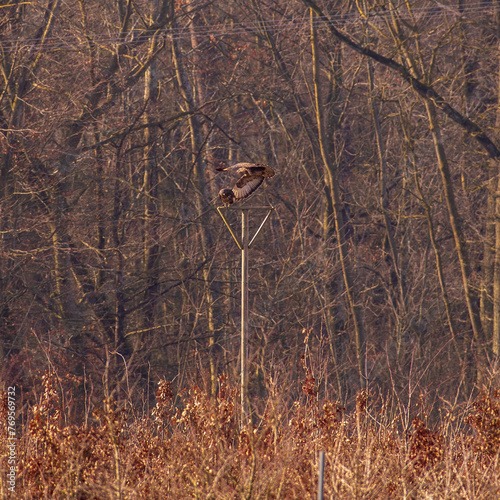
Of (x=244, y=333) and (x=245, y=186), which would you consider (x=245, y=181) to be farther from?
(x=244, y=333)

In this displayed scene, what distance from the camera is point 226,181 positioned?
14.8 meters

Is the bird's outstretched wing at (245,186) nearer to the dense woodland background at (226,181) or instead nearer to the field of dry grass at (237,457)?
the field of dry grass at (237,457)

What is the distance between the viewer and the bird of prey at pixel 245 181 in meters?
5.76

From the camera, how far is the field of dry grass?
411 centimetres

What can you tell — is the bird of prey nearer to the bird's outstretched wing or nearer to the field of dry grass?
the bird's outstretched wing

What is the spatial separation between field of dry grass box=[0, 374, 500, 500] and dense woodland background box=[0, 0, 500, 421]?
18.4ft

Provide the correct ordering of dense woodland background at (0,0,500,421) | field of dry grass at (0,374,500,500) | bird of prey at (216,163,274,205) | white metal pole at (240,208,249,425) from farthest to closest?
1. dense woodland background at (0,0,500,421)
2. bird of prey at (216,163,274,205)
3. white metal pole at (240,208,249,425)
4. field of dry grass at (0,374,500,500)

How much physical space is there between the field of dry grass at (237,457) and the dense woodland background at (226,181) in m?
5.60

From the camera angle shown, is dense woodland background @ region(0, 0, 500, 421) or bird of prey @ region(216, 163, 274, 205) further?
dense woodland background @ region(0, 0, 500, 421)

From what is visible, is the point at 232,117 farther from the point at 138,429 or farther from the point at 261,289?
the point at 138,429

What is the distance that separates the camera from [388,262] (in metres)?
16.7

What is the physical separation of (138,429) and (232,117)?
11589 mm

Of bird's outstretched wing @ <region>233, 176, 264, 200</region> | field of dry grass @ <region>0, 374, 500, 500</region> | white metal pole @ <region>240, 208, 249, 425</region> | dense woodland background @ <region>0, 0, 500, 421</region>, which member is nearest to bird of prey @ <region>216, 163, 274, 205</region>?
bird's outstretched wing @ <region>233, 176, 264, 200</region>

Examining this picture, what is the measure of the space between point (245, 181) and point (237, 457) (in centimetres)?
226
